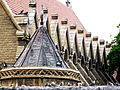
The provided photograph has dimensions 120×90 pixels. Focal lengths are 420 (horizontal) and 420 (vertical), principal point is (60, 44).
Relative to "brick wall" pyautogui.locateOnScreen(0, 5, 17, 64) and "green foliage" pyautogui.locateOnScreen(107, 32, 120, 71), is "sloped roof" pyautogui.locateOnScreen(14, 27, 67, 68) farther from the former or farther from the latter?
"green foliage" pyautogui.locateOnScreen(107, 32, 120, 71)

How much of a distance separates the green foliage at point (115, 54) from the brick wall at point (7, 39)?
696 inches

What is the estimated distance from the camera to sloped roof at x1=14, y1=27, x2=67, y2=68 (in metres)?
8.87

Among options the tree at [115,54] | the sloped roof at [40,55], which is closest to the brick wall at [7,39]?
the sloped roof at [40,55]

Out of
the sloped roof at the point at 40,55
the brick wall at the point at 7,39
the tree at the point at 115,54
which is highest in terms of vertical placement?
the sloped roof at the point at 40,55

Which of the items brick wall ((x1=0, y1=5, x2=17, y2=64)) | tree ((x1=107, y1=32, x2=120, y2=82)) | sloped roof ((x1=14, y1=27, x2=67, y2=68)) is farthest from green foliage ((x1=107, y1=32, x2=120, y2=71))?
sloped roof ((x1=14, y1=27, x2=67, y2=68))

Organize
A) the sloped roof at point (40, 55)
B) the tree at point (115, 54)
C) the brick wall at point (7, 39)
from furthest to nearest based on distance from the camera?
the tree at point (115, 54) < the brick wall at point (7, 39) < the sloped roof at point (40, 55)

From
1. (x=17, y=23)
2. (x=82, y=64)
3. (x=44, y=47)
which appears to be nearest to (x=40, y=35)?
(x=44, y=47)

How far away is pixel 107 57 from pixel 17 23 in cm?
2173

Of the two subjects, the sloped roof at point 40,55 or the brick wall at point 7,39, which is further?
the brick wall at point 7,39

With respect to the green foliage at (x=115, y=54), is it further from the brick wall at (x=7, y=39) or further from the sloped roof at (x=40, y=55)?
the sloped roof at (x=40, y=55)

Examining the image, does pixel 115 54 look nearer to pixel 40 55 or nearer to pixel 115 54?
pixel 115 54

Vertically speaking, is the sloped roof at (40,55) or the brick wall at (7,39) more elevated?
the sloped roof at (40,55)

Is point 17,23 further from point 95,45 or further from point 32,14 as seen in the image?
point 95,45

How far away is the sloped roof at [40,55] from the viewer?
Answer: 8.87 meters
